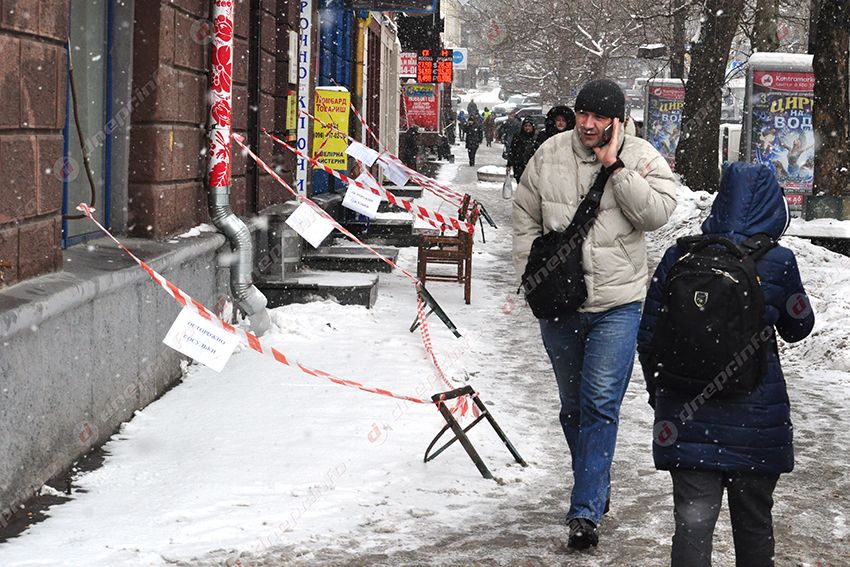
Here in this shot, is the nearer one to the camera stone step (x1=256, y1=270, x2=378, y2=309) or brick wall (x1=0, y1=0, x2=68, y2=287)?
brick wall (x1=0, y1=0, x2=68, y2=287)

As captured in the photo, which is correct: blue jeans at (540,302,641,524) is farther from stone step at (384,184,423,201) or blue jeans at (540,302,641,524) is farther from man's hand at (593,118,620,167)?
stone step at (384,184,423,201)

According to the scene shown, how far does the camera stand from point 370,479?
6.34 meters

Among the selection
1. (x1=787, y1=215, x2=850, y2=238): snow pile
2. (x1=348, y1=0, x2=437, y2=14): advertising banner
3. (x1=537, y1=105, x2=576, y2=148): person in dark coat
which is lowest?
(x1=787, y1=215, x2=850, y2=238): snow pile

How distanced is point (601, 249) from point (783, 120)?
13808 mm

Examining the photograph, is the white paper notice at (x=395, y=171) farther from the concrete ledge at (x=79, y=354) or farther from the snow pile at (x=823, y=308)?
the concrete ledge at (x=79, y=354)

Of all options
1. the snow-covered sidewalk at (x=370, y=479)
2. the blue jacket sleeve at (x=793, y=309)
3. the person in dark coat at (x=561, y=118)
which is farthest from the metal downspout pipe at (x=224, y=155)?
the blue jacket sleeve at (x=793, y=309)

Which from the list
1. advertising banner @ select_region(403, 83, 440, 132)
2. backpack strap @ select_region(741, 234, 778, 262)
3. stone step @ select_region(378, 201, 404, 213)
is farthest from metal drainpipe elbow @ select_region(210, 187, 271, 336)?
advertising banner @ select_region(403, 83, 440, 132)

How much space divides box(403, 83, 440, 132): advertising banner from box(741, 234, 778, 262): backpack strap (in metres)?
42.1

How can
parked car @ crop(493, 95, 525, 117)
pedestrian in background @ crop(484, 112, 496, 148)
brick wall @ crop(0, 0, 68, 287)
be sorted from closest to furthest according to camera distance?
brick wall @ crop(0, 0, 68, 287), pedestrian in background @ crop(484, 112, 496, 148), parked car @ crop(493, 95, 525, 117)

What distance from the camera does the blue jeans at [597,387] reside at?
5.51 m

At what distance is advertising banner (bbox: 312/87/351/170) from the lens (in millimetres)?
15203

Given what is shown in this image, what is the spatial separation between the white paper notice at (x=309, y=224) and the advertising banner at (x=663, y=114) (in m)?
22.0

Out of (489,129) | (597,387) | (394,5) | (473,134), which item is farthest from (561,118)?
(489,129)

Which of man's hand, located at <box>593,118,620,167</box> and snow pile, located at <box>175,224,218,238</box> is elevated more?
man's hand, located at <box>593,118,620,167</box>
